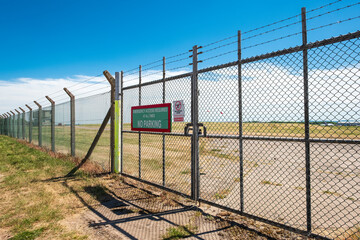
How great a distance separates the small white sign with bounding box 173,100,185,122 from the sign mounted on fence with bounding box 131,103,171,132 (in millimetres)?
283

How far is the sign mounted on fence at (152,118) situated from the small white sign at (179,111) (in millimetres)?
283

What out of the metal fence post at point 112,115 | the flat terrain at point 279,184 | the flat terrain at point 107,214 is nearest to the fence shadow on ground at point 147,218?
the flat terrain at point 107,214

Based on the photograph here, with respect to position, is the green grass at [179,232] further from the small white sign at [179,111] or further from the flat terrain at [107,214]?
the small white sign at [179,111]

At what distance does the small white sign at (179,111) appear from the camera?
520 cm

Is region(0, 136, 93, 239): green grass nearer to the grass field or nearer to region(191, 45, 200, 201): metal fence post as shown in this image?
the grass field

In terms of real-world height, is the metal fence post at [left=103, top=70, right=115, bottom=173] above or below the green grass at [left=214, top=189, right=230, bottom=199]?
above

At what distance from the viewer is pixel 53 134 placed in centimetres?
1304

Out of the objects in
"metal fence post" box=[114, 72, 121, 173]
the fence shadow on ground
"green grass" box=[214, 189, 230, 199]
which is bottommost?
the fence shadow on ground

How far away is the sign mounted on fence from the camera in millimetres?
5741

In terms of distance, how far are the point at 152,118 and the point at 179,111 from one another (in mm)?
1243

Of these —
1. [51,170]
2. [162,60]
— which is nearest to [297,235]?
[162,60]

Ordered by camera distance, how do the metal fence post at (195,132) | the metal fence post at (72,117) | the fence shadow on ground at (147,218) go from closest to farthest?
1. the fence shadow on ground at (147,218)
2. the metal fence post at (195,132)
3. the metal fence post at (72,117)

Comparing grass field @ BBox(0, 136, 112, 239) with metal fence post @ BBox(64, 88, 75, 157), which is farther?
metal fence post @ BBox(64, 88, 75, 157)

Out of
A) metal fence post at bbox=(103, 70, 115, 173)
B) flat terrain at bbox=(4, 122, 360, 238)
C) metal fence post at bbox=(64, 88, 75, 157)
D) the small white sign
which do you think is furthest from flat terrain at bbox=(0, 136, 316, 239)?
metal fence post at bbox=(64, 88, 75, 157)
